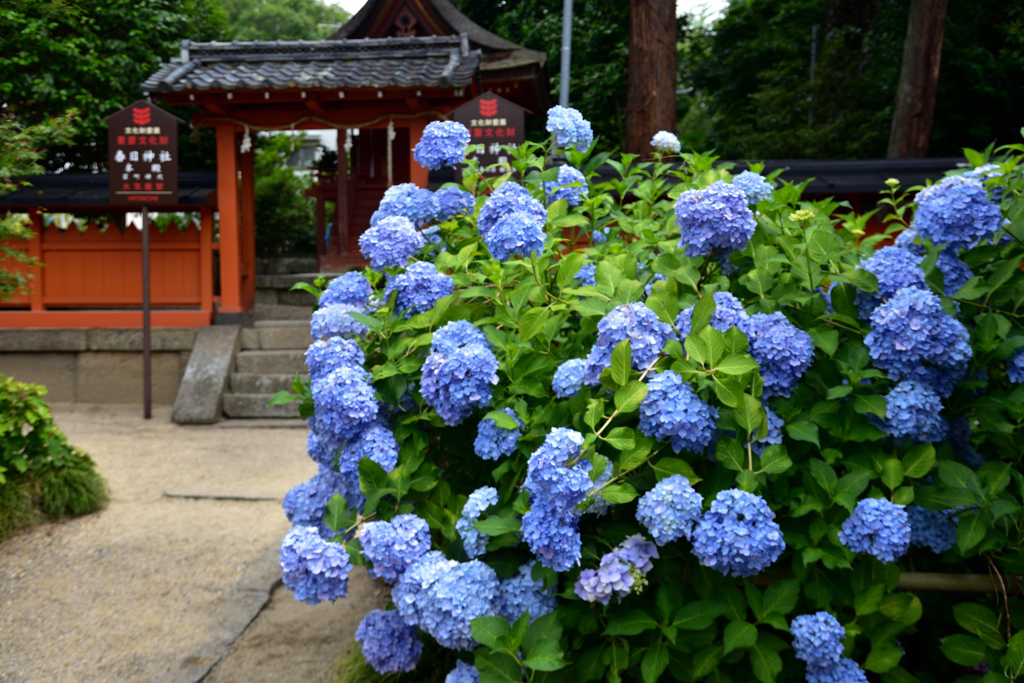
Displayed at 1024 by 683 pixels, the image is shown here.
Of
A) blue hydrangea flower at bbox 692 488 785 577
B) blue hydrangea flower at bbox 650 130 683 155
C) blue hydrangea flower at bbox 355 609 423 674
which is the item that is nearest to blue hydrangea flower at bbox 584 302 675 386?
blue hydrangea flower at bbox 692 488 785 577

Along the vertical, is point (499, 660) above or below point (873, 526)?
below

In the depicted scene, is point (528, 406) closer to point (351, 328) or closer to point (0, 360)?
point (351, 328)

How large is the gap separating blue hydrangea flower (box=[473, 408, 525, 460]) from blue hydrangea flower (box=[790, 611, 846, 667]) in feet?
2.19

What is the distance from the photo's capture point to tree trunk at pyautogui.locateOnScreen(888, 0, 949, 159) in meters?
10.3

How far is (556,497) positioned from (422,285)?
2.50ft

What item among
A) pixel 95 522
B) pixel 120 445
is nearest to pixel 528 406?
pixel 95 522

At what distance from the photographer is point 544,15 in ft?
49.2

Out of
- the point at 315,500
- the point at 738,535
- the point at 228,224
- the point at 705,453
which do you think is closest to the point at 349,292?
the point at 315,500

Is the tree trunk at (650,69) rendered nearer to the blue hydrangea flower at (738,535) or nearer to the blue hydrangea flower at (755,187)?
the blue hydrangea flower at (755,187)

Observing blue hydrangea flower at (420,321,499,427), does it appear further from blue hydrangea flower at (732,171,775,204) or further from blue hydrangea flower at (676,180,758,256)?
blue hydrangea flower at (732,171,775,204)

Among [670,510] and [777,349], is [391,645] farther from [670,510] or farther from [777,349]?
[777,349]

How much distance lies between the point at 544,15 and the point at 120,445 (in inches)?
485

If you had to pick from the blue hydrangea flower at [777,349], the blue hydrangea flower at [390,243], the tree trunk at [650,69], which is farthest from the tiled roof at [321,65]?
the blue hydrangea flower at [777,349]

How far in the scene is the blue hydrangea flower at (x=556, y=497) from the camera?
1338 mm
